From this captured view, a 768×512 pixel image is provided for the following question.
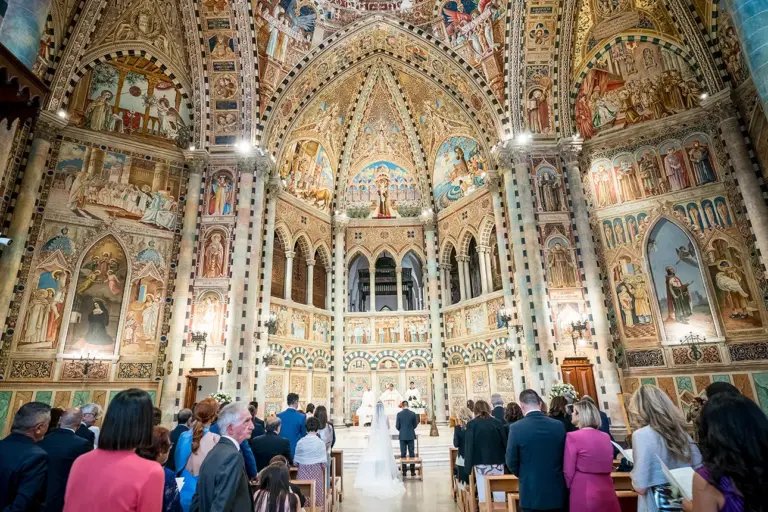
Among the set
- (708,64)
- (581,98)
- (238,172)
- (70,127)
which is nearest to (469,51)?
(581,98)

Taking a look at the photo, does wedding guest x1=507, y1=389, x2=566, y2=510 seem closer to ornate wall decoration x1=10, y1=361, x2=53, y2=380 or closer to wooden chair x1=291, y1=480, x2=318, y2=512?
wooden chair x1=291, y1=480, x2=318, y2=512

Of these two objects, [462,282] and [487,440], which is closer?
[487,440]

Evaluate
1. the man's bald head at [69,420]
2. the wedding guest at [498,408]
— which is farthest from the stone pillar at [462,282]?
the man's bald head at [69,420]

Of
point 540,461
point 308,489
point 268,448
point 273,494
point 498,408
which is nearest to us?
point 273,494

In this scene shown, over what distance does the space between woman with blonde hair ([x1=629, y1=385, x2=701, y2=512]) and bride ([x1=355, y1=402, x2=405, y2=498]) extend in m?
5.97

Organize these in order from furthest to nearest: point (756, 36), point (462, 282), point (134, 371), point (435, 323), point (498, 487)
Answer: point (435, 323), point (462, 282), point (134, 371), point (756, 36), point (498, 487)

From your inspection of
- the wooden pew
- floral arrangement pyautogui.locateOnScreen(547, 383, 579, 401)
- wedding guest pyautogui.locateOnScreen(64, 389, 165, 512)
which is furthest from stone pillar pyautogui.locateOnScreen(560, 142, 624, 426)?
wedding guest pyautogui.locateOnScreen(64, 389, 165, 512)

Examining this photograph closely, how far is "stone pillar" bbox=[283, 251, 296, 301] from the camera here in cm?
1718

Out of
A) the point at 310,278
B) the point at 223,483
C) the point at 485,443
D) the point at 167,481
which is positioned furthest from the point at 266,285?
the point at 223,483

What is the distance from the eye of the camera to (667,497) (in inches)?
106

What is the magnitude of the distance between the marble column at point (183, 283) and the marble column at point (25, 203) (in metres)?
3.64

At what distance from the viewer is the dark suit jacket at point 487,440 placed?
5.46 m

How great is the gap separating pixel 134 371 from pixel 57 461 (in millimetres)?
10559

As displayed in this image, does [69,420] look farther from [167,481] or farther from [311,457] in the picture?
[311,457]
